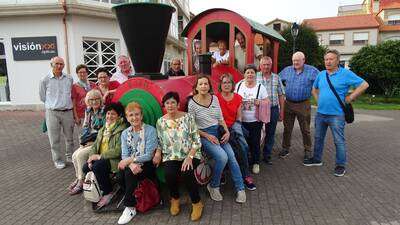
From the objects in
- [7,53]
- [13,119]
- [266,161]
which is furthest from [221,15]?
[7,53]

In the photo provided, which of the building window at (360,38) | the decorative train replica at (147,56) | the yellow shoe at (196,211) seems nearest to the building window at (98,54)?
the decorative train replica at (147,56)

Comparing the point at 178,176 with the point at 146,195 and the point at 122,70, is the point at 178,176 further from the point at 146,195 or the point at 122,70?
the point at 122,70

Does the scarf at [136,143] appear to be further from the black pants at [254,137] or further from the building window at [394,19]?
the building window at [394,19]

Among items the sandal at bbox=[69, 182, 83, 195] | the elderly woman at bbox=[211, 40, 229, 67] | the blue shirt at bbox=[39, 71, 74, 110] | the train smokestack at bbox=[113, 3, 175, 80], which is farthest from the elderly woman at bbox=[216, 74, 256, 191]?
the blue shirt at bbox=[39, 71, 74, 110]

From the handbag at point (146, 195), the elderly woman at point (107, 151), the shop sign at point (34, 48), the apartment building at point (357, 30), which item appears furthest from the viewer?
the apartment building at point (357, 30)

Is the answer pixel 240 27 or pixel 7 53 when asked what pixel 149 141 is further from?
pixel 7 53

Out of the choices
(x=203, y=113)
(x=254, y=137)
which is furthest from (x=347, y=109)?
(x=203, y=113)

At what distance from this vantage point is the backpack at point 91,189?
12.8 ft

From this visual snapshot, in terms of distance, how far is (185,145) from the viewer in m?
3.86

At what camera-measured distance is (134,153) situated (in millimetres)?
3885

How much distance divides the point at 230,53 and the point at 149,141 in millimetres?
2913

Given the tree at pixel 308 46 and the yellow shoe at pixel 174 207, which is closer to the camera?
the yellow shoe at pixel 174 207

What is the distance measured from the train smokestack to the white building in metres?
8.90

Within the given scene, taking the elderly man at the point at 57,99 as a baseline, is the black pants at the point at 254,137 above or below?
below
